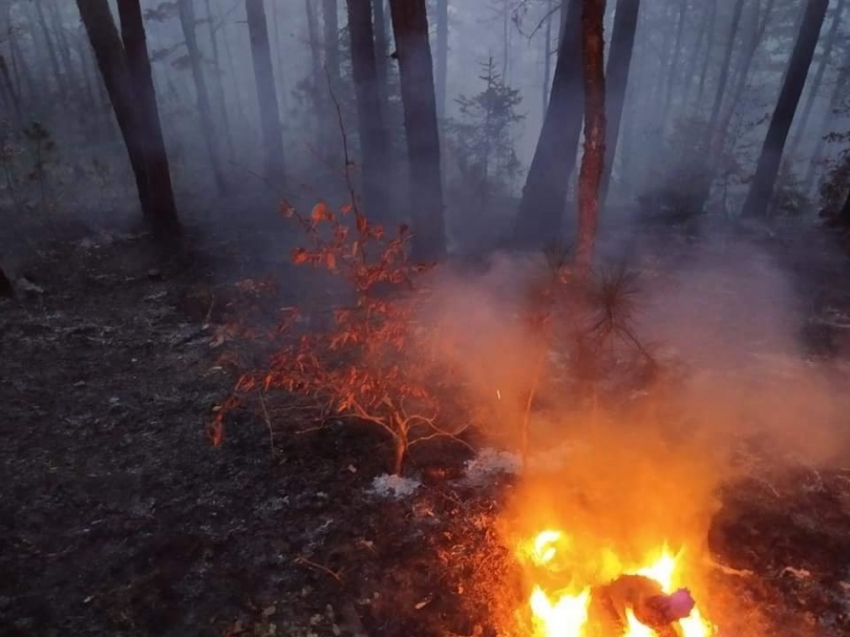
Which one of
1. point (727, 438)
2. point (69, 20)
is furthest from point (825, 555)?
point (69, 20)

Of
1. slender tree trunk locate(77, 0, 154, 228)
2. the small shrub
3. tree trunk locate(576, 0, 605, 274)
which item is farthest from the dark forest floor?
slender tree trunk locate(77, 0, 154, 228)

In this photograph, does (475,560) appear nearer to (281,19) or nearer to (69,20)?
(281,19)

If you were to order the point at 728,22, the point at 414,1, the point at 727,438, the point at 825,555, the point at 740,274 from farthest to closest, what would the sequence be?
the point at 728,22, the point at 740,274, the point at 414,1, the point at 727,438, the point at 825,555

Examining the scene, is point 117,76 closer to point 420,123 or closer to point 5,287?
point 5,287

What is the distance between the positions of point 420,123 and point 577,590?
736 centimetres

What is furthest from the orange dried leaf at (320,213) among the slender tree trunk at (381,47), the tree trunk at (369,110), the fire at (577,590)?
the slender tree trunk at (381,47)

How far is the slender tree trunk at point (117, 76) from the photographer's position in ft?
Result: 34.1

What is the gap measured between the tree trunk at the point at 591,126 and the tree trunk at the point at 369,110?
6.47m

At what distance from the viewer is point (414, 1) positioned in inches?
322

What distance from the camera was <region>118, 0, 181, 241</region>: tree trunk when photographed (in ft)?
34.1

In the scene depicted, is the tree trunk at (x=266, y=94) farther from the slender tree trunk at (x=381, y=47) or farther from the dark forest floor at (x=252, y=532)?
the dark forest floor at (x=252, y=532)

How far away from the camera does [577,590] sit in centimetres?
407

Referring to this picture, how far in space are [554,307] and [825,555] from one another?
15.0 feet

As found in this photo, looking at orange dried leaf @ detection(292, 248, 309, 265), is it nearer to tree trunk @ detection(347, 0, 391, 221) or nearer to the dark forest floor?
the dark forest floor
